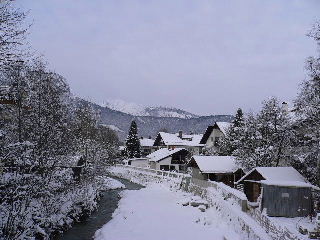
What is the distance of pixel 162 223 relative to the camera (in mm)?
25906

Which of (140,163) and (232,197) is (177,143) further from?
(232,197)

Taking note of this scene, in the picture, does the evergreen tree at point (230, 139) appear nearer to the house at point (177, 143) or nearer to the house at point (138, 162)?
the house at point (177, 143)

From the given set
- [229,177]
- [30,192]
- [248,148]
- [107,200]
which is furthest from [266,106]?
[30,192]

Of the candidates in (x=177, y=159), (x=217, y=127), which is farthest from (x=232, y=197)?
(x=177, y=159)

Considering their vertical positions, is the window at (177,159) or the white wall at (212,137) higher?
the white wall at (212,137)

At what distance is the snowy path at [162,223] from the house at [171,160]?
99.1 feet

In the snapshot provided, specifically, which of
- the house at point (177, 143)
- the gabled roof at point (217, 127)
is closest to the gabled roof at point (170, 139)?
the house at point (177, 143)

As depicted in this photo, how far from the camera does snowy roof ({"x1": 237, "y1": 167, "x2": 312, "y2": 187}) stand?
24.2 metres

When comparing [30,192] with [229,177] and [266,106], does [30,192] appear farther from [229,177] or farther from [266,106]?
[229,177]

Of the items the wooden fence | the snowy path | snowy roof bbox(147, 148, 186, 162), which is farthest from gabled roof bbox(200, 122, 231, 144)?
the snowy path

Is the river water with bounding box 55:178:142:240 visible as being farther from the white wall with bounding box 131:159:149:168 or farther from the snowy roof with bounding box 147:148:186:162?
the white wall with bounding box 131:159:149:168

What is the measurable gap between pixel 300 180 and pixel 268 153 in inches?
342

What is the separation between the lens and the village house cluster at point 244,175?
24.0 m

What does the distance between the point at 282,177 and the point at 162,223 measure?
373 inches
